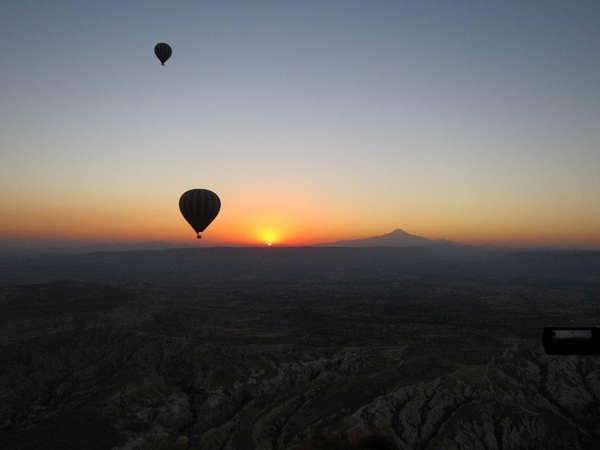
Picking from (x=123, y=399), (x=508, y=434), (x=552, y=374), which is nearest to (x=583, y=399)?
(x=552, y=374)

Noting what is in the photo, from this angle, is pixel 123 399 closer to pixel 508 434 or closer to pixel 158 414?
pixel 158 414

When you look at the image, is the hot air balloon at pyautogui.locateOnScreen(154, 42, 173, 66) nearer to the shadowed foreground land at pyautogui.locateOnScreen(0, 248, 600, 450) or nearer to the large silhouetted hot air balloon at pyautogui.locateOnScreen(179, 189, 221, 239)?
the large silhouetted hot air balloon at pyautogui.locateOnScreen(179, 189, 221, 239)

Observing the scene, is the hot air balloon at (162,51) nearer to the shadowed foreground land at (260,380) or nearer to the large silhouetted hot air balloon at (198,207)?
the large silhouetted hot air balloon at (198,207)

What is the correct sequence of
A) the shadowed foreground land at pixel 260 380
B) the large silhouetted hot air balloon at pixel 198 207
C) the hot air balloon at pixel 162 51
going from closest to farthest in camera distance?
the shadowed foreground land at pixel 260 380, the large silhouetted hot air balloon at pixel 198 207, the hot air balloon at pixel 162 51

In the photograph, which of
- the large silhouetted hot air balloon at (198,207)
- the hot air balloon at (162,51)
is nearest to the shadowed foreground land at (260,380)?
the large silhouetted hot air balloon at (198,207)

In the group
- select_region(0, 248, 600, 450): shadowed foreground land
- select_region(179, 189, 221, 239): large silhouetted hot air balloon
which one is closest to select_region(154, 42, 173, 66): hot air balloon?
select_region(179, 189, 221, 239): large silhouetted hot air balloon

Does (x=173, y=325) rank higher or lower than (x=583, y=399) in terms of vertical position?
higher

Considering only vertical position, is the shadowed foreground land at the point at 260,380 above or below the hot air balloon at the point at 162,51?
below
